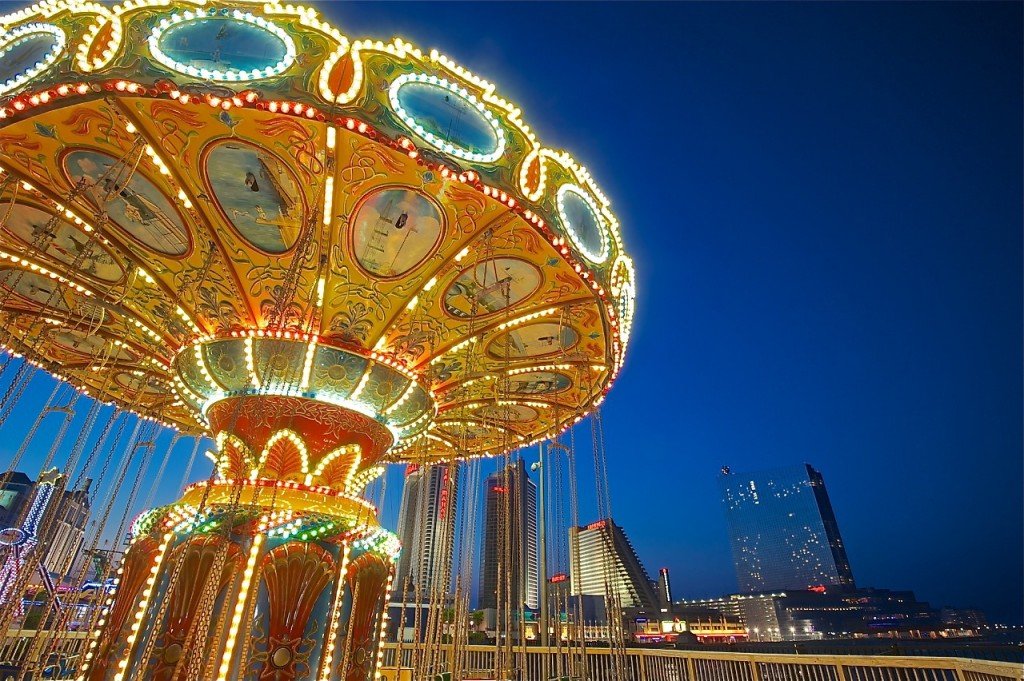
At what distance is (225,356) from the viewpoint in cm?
827

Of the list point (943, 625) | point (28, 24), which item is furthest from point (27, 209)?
point (943, 625)

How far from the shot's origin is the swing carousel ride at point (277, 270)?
17.2 ft

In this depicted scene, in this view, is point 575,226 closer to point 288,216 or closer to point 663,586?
point 288,216

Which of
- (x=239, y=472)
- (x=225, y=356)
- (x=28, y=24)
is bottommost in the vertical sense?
(x=239, y=472)

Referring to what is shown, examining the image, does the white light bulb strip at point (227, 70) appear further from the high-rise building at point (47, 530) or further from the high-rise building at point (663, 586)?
the high-rise building at point (663, 586)

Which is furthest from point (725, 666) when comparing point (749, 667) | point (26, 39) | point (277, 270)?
point (26, 39)

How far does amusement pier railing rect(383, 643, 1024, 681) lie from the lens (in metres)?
5.30

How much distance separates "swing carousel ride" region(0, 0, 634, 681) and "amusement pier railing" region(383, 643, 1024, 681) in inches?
118

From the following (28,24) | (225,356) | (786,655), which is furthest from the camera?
(225,356)

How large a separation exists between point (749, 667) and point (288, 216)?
925 cm

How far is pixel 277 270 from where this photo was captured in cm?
753

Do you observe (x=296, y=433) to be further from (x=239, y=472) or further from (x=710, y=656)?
(x=710, y=656)

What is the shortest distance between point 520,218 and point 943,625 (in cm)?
10107

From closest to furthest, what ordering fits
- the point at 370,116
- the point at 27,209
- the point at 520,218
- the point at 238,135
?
the point at 370,116
the point at 238,135
the point at 520,218
the point at 27,209
